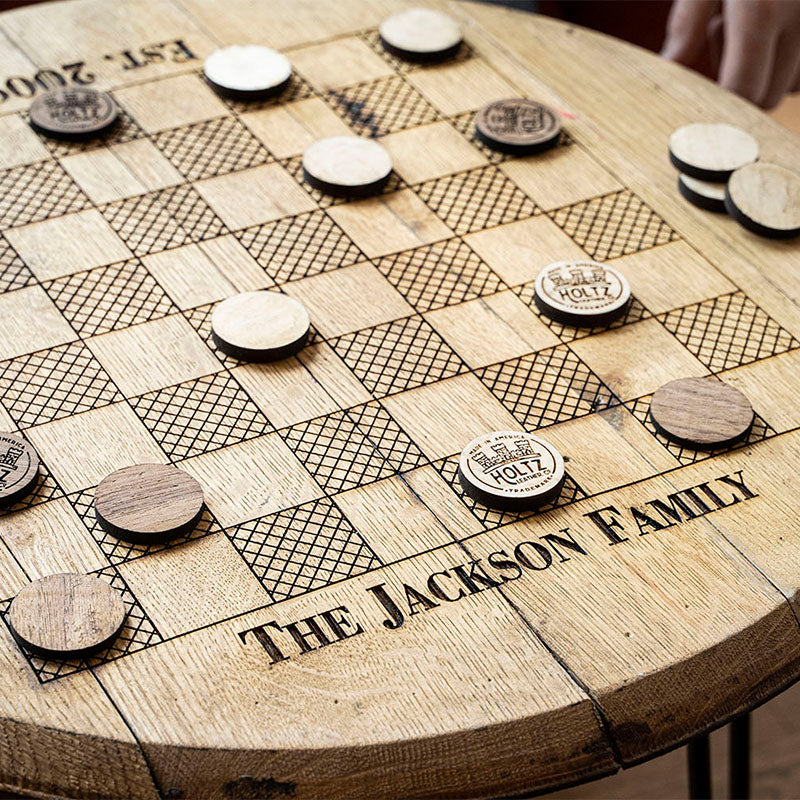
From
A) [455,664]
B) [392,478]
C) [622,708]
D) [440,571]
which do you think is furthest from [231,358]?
[622,708]

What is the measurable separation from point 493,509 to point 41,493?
19.8 inches

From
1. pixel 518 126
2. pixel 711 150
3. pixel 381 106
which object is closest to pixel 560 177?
pixel 518 126

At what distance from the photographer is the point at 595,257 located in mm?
1684

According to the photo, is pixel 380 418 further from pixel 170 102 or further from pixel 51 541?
pixel 170 102

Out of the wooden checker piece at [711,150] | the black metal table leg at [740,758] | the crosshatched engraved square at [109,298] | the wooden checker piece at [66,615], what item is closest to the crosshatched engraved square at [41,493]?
the wooden checker piece at [66,615]

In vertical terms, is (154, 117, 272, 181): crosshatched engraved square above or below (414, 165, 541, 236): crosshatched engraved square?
below

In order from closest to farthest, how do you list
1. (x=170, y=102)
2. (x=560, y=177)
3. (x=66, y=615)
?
(x=66, y=615)
(x=560, y=177)
(x=170, y=102)

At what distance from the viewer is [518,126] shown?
6.19 ft

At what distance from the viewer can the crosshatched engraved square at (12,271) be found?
160 cm

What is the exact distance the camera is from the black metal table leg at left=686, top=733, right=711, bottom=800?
1929mm

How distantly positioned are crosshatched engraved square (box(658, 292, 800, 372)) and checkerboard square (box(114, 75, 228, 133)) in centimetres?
83

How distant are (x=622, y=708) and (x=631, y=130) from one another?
1.08m

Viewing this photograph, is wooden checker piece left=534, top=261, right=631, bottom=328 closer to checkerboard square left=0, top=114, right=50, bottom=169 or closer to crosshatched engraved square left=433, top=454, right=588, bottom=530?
crosshatched engraved square left=433, top=454, right=588, bottom=530

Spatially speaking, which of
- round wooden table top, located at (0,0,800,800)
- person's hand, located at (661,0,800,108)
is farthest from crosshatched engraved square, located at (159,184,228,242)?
person's hand, located at (661,0,800,108)
